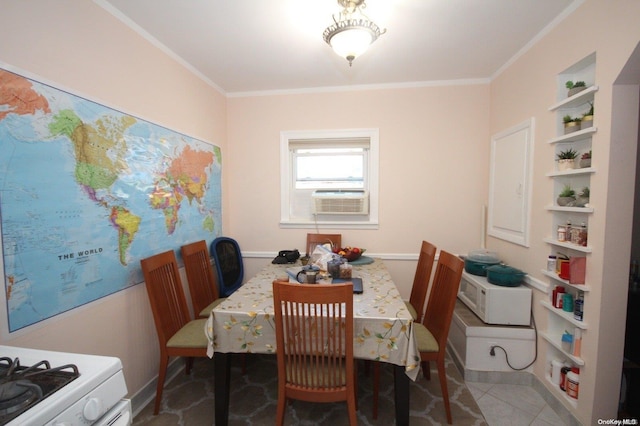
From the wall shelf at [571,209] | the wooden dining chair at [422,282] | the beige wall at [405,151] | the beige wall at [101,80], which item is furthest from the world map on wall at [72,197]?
the wall shelf at [571,209]

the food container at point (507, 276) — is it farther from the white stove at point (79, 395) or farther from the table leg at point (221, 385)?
the white stove at point (79, 395)

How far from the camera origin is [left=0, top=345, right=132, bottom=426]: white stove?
0.68m

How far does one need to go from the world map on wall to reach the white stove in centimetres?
41

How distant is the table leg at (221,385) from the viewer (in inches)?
58.9

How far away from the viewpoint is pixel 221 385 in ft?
4.98

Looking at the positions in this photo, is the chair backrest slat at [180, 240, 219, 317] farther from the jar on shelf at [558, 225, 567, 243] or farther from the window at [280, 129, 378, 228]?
the jar on shelf at [558, 225, 567, 243]

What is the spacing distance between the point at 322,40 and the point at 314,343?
6.77 feet

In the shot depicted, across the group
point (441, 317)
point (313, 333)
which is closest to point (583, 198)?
point (441, 317)

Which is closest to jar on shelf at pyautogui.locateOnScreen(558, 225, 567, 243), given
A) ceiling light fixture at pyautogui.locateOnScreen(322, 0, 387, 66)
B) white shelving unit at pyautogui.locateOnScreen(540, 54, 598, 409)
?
white shelving unit at pyautogui.locateOnScreen(540, 54, 598, 409)

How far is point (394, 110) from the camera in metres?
2.77

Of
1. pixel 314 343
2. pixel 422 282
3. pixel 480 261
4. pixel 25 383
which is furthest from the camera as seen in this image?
pixel 480 261

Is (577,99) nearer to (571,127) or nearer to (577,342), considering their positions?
(571,127)

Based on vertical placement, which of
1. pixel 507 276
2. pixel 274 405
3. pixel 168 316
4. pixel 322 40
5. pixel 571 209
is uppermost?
pixel 322 40

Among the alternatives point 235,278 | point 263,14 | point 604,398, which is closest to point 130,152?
point 263,14
